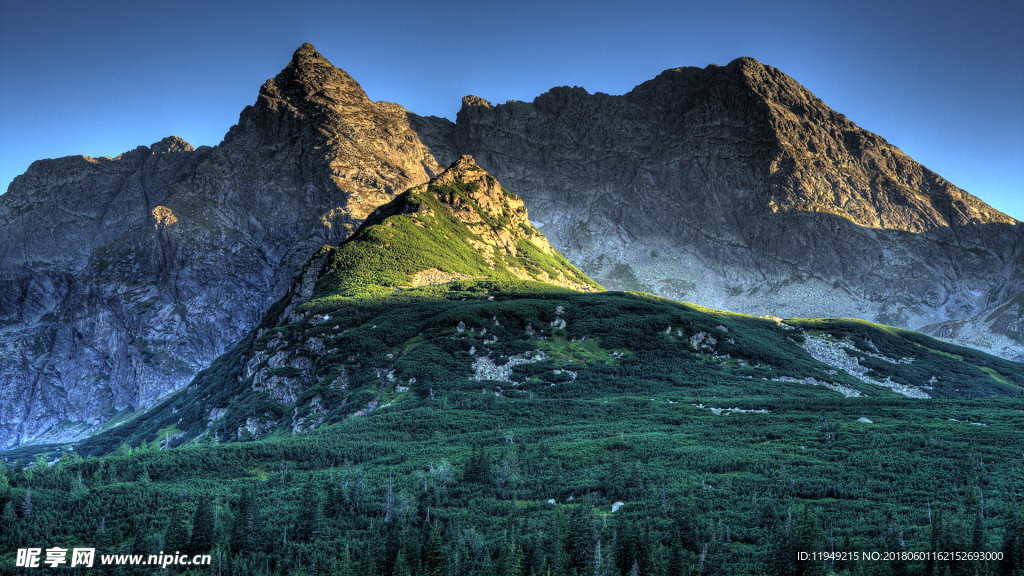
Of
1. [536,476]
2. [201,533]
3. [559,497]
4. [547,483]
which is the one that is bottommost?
[201,533]

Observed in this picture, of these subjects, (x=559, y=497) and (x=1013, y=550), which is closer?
(x=1013, y=550)

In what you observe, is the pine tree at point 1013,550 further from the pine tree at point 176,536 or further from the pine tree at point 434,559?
the pine tree at point 176,536

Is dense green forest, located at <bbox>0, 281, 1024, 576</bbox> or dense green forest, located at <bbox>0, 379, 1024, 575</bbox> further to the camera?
dense green forest, located at <bbox>0, 281, 1024, 576</bbox>

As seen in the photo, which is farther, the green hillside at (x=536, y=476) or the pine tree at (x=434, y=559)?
the green hillside at (x=536, y=476)

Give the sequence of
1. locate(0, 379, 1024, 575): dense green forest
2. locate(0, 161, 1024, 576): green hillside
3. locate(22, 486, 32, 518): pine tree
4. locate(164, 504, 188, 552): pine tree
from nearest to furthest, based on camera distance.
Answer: locate(0, 379, 1024, 575): dense green forest, locate(0, 161, 1024, 576): green hillside, locate(164, 504, 188, 552): pine tree, locate(22, 486, 32, 518): pine tree

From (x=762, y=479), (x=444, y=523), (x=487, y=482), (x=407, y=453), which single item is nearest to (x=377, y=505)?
(x=444, y=523)

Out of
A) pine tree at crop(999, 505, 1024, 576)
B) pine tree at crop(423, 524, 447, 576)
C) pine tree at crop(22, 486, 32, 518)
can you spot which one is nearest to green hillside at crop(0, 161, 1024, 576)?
pine tree at crop(999, 505, 1024, 576)

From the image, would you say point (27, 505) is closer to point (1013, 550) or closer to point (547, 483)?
point (547, 483)

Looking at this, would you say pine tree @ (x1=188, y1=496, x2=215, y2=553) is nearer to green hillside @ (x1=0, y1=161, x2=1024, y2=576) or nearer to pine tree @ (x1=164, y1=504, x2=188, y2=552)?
green hillside @ (x1=0, y1=161, x2=1024, y2=576)

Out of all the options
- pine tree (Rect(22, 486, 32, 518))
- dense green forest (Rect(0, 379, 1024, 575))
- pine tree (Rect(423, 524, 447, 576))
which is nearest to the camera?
pine tree (Rect(423, 524, 447, 576))

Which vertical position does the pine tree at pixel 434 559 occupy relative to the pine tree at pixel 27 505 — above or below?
below

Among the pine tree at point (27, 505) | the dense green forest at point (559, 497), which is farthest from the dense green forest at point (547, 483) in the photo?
the dense green forest at point (559, 497)

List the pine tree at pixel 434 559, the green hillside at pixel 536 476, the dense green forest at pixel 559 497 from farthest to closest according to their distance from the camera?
the green hillside at pixel 536 476 < the dense green forest at pixel 559 497 < the pine tree at pixel 434 559

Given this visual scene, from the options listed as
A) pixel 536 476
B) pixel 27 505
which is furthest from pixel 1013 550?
pixel 27 505
